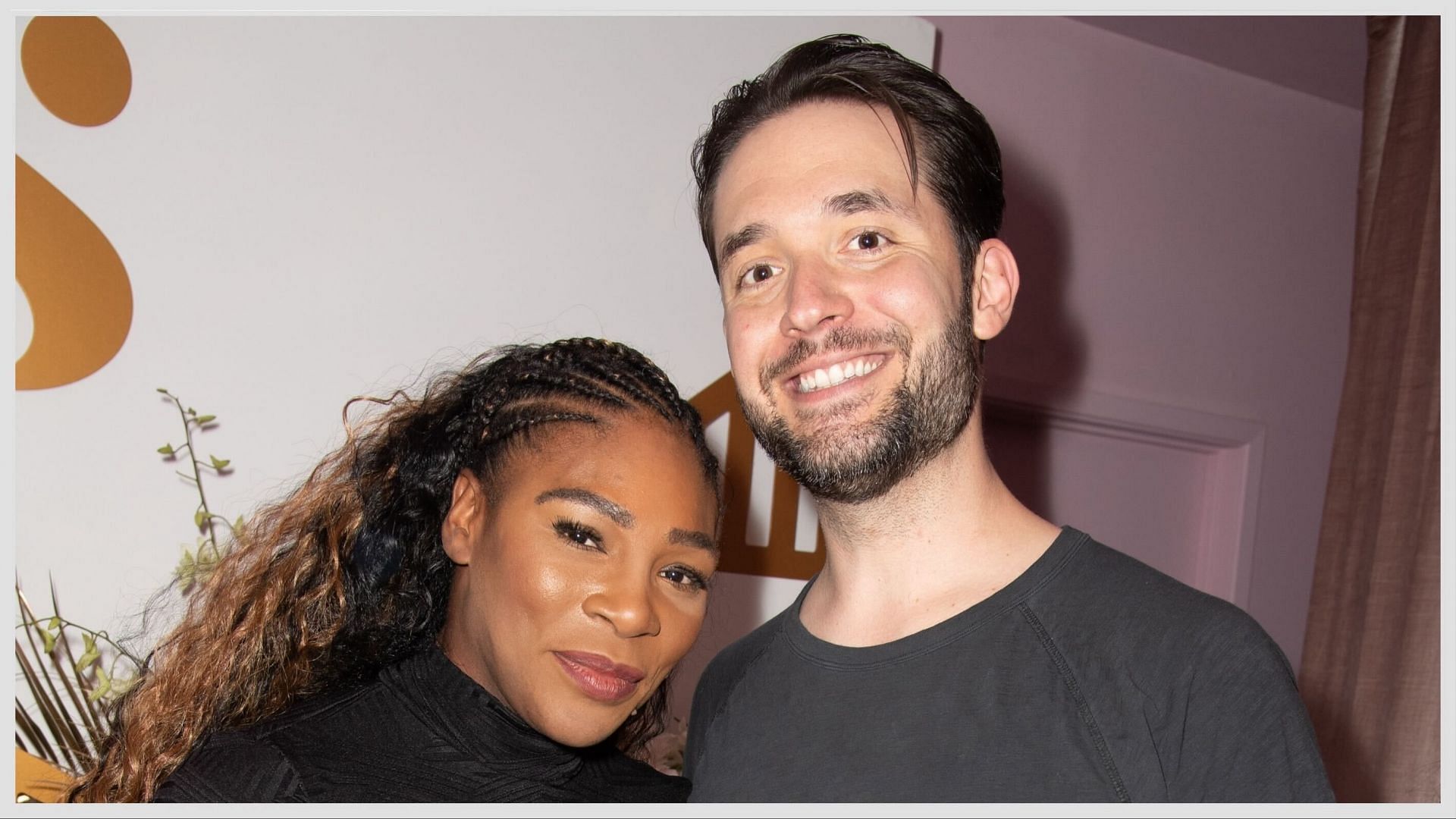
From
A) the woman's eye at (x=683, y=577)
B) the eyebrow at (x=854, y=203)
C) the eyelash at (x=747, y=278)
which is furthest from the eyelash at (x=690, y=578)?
the eyebrow at (x=854, y=203)

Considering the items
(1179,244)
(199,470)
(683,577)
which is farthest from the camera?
(1179,244)

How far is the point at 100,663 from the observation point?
7.23 ft

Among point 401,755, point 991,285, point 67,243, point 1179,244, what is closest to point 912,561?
point 991,285

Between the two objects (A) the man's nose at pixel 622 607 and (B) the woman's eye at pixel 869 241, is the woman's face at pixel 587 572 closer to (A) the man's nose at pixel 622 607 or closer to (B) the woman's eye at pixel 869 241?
(A) the man's nose at pixel 622 607

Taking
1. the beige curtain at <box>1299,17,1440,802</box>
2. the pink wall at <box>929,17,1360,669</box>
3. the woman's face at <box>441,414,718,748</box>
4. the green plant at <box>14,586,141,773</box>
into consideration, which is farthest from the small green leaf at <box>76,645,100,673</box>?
the beige curtain at <box>1299,17,1440,802</box>

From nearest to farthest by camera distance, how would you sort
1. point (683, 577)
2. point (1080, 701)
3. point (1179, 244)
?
1. point (1080, 701)
2. point (683, 577)
3. point (1179, 244)

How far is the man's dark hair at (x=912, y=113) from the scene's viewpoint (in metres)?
1.52

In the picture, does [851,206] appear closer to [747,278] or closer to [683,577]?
[747,278]

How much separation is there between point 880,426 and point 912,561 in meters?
0.18

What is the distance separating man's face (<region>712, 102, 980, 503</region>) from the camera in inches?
55.8

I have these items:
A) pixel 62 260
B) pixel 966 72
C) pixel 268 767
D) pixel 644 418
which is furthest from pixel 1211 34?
pixel 268 767

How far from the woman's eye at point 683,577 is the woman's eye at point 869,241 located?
442 millimetres

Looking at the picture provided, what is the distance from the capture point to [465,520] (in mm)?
1494

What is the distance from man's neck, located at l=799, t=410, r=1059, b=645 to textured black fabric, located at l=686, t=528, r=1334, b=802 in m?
0.05
